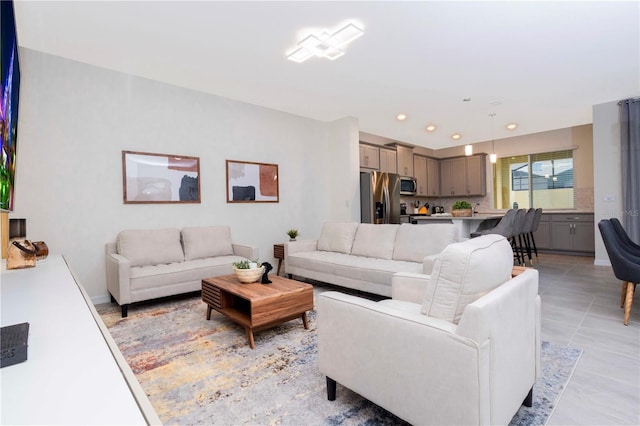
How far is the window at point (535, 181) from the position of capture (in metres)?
6.64

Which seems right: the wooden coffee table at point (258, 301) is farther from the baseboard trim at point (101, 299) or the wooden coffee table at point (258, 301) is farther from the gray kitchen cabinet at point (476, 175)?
the gray kitchen cabinet at point (476, 175)

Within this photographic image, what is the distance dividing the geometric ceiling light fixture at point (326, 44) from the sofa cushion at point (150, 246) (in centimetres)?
255

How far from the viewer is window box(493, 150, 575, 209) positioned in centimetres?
664

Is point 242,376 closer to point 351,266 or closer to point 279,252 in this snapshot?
point 351,266

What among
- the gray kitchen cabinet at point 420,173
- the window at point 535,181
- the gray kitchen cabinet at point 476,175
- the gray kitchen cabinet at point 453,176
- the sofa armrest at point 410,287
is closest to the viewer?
the sofa armrest at point 410,287

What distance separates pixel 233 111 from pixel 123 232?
7.43 feet

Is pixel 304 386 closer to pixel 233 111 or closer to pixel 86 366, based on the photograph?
pixel 86 366

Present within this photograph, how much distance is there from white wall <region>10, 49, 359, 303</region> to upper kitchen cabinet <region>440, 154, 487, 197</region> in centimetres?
383

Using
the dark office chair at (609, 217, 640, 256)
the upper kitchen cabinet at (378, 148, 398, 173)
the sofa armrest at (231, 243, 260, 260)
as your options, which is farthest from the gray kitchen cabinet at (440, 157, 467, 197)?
the sofa armrest at (231, 243, 260, 260)

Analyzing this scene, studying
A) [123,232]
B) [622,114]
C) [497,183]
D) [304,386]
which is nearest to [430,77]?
[622,114]

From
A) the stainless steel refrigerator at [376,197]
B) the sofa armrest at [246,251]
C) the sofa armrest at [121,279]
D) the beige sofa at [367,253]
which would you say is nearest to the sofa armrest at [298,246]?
the beige sofa at [367,253]

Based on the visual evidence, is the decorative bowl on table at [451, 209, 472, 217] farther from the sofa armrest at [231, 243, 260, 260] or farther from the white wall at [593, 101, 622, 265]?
the sofa armrest at [231, 243, 260, 260]

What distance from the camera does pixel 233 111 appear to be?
469 centimetres

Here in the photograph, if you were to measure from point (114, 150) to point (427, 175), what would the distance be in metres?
6.66
